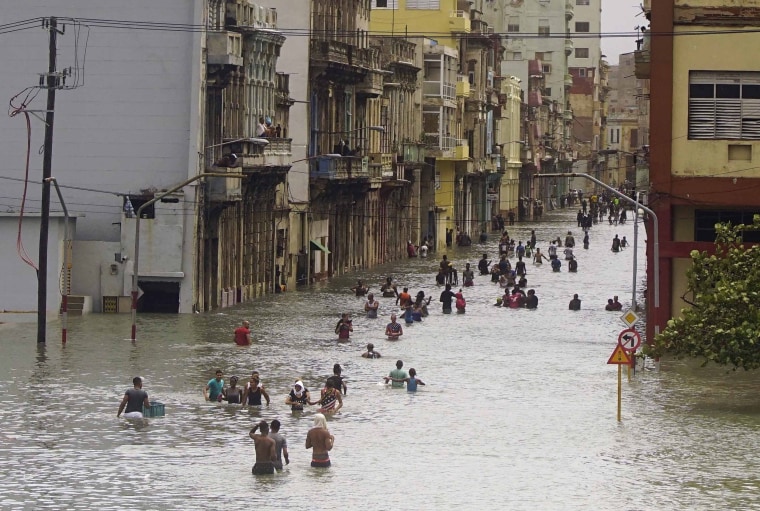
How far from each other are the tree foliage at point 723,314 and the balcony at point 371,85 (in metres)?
49.7

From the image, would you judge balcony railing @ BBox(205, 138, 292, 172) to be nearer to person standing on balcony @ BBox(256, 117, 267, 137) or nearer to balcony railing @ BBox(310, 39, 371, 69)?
person standing on balcony @ BBox(256, 117, 267, 137)

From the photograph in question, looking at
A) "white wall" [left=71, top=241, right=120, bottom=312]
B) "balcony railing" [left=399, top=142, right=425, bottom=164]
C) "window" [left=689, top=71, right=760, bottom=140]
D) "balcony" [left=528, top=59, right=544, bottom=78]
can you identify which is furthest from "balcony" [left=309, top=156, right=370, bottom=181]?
"balcony" [left=528, top=59, right=544, bottom=78]

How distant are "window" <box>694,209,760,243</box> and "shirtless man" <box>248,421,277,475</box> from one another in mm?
26518

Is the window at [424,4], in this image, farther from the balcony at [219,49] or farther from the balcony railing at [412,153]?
the balcony at [219,49]

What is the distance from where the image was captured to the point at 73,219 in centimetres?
6631

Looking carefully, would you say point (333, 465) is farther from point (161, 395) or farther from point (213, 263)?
point (213, 263)

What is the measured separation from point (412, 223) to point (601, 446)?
250 feet

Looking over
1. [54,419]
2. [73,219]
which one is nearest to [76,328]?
[73,219]

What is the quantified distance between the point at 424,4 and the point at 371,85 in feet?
97.2

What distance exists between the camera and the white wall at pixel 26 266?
6384cm

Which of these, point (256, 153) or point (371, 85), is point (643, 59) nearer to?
point (256, 153)

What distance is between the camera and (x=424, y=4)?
410ft

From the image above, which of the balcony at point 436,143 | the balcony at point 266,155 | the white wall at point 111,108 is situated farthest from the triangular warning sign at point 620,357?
the balcony at point 436,143

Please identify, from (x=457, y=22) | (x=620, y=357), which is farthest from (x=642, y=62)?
(x=457, y=22)
